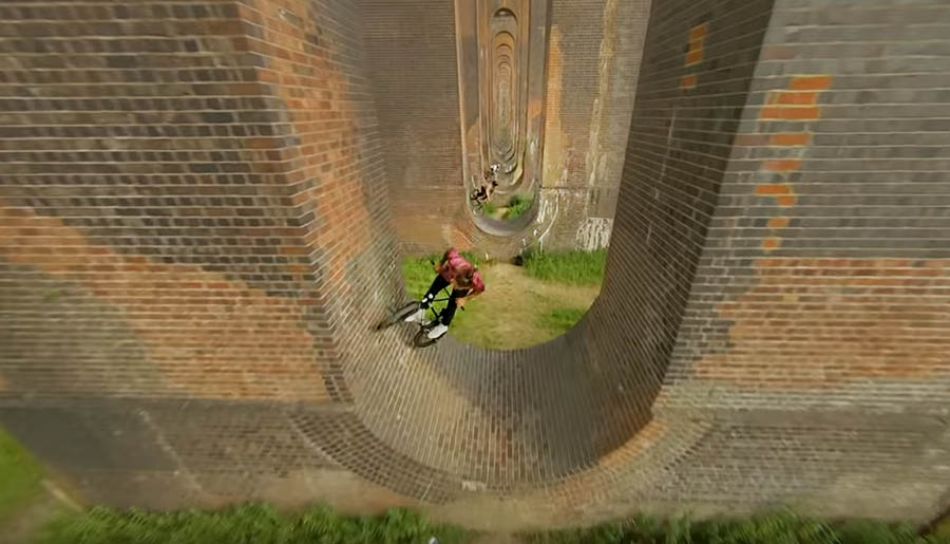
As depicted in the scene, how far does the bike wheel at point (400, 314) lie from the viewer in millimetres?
3660

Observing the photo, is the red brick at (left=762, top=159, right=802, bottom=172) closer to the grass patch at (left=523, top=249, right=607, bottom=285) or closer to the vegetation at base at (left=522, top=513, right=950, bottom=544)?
the vegetation at base at (left=522, top=513, right=950, bottom=544)

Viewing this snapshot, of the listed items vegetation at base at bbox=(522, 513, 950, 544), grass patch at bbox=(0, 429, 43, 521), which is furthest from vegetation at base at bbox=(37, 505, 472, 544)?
vegetation at base at bbox=(522, 513, 950, 544)

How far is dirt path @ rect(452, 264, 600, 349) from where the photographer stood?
7.82m

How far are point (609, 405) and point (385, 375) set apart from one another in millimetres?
2031

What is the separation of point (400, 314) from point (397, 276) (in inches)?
17.7

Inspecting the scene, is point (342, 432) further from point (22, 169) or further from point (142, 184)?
point (22, 169)

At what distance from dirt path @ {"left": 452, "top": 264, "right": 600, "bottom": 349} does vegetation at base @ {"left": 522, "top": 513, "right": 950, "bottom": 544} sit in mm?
4106

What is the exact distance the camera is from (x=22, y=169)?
7.48 ft

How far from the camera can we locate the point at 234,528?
138 inches

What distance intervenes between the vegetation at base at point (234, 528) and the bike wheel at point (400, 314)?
1696 millimetres

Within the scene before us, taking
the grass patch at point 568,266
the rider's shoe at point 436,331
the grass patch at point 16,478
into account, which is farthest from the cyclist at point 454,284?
the grass patch at point 568,266

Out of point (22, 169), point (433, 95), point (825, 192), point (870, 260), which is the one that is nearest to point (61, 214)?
point (22, 169)

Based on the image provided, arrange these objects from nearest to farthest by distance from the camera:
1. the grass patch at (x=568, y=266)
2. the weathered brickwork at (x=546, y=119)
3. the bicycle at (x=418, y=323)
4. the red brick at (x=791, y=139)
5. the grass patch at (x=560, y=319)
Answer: the red brick at (x=791, y=139) < the bicycle at (x=418, y=323) < the grass patch at (x=560, y=319) < the weathered brickwork at (x=546, y=119) < the grass patch at (x=568, y=266)

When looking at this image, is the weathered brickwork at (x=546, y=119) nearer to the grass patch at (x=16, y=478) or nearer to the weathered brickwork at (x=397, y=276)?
the weathered brickwork at (x=397, y=276)
